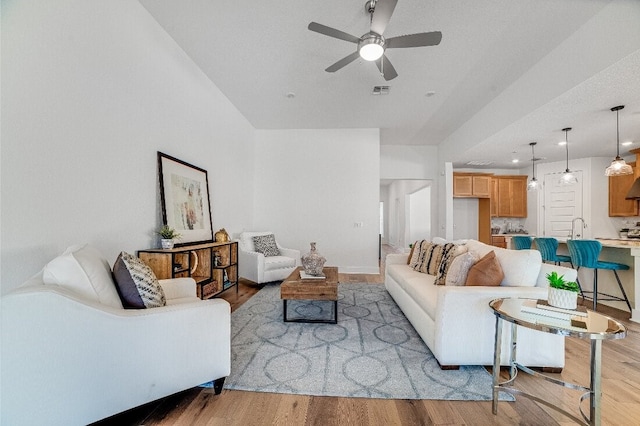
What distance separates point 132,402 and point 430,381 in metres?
1.85

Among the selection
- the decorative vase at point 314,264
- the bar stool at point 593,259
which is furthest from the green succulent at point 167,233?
the bar stool at point 593,259

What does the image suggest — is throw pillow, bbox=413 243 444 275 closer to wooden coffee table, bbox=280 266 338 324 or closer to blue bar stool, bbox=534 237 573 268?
wooden coffee table, bbox=280 266 338 324

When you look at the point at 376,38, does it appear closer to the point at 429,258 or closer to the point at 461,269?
the point at 461,269

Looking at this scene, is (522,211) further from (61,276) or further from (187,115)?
(61,276)

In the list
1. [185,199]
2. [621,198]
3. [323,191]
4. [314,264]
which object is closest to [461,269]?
[314,264]

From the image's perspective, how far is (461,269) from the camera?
2.49 meters

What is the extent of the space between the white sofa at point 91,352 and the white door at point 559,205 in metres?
7.98

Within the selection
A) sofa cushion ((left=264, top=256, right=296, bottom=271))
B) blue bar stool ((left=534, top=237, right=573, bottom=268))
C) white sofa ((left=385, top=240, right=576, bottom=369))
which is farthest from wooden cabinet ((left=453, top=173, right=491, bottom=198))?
white sofa ((left=385, top=240, right=576, bottom=369))

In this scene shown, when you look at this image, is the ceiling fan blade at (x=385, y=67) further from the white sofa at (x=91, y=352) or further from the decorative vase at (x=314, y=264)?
the white sofa at (x=91, y=352)

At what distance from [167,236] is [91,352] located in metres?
1.72

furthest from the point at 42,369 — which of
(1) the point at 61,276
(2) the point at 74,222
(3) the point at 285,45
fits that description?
(3) the point at 285,45

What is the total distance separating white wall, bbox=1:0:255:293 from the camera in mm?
1720

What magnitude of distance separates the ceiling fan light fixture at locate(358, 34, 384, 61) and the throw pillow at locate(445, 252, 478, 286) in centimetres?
195

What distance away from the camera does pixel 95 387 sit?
141cm
